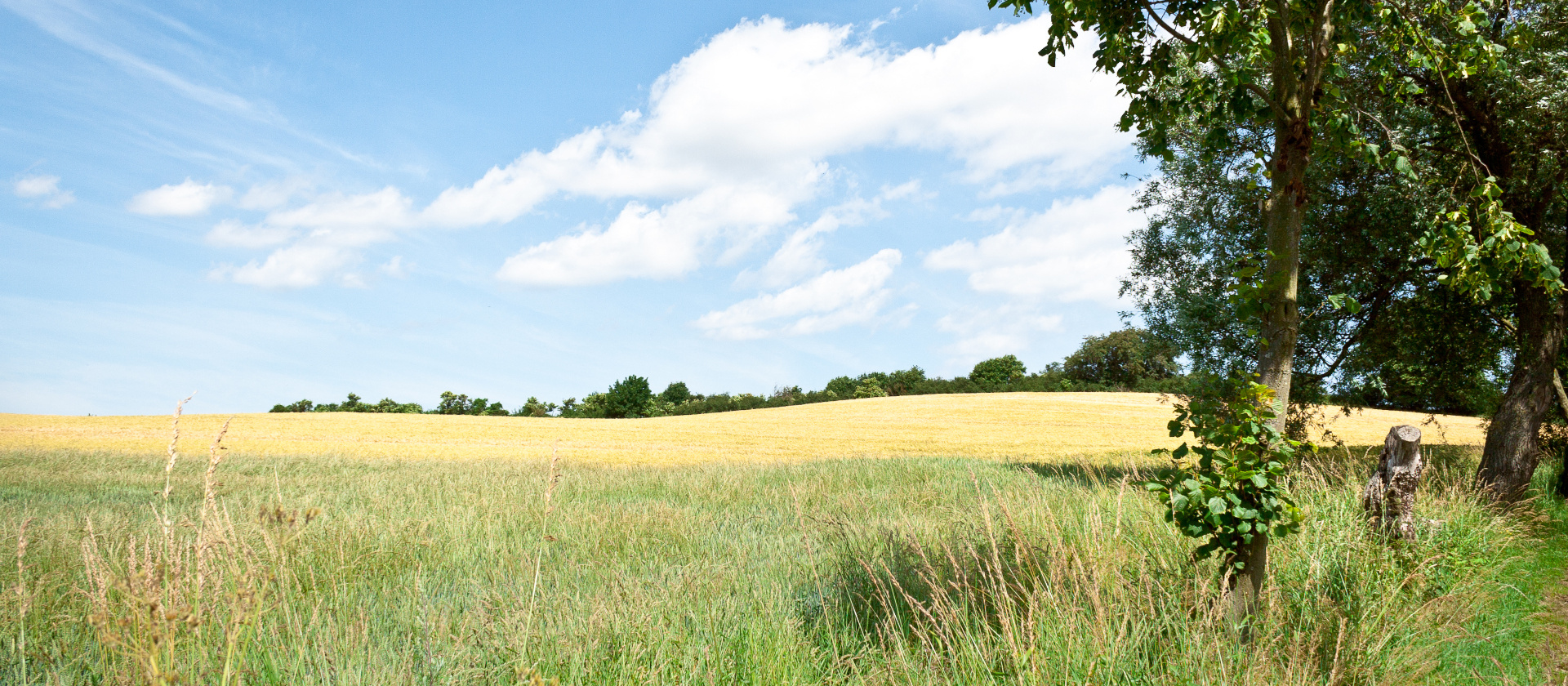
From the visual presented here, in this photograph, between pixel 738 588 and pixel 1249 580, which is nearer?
pixel 1249 580

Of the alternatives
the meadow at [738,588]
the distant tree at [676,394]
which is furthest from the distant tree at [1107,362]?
the meadow at [738,588]

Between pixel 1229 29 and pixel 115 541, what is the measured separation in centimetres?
974

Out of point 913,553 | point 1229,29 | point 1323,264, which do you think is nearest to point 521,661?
point 913,553

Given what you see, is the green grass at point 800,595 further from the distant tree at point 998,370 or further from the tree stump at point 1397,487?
the distant tree at point 998,370

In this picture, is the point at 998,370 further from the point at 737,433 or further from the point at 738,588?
the point at 738,588

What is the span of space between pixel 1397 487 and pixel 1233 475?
4.38m

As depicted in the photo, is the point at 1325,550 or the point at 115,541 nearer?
the point at 1325,550

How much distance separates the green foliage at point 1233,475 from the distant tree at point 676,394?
212 ft

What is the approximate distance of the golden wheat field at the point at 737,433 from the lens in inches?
965

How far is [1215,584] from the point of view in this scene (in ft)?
15.8

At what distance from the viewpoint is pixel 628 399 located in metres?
65.7

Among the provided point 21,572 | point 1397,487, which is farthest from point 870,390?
point 21,572

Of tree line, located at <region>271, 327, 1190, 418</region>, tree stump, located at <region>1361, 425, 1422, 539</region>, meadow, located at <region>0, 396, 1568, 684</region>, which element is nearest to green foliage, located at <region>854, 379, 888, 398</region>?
tree line, located at <region>271, 327, 1190, 418</region>

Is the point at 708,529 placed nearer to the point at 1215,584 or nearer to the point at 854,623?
the point at 854,623
